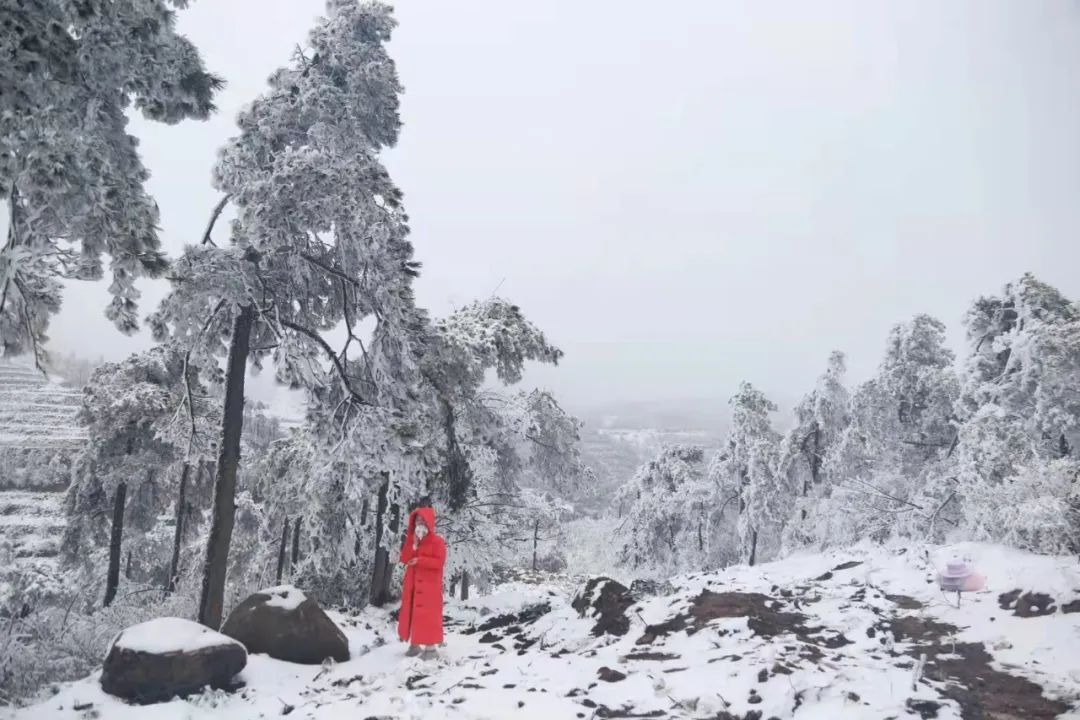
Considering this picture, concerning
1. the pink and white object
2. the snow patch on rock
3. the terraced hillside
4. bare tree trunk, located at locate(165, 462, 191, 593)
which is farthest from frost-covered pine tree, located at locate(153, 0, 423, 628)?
the terraced hillside

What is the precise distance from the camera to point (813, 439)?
2472 centimetres

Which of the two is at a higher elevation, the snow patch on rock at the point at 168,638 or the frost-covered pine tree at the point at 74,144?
the frost-covered pine tree at the point at 74,144

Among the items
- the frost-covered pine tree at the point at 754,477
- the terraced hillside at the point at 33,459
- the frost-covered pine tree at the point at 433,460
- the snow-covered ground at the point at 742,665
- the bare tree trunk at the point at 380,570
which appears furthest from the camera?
the terraced hillside at the point at 33,459

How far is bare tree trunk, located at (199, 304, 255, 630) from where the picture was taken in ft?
29.5

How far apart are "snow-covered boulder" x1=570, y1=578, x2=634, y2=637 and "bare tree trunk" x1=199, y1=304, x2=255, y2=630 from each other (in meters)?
5.57

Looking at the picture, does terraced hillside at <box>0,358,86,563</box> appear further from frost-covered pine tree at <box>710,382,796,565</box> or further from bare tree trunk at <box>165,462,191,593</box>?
frost-covered pine tree at <box>710,382,796,565</box>

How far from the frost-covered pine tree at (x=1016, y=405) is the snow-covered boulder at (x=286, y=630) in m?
9.38

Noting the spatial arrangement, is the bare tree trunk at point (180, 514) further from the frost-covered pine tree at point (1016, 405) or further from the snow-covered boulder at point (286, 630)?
the frost-covered pine tree at point (1016, 405)

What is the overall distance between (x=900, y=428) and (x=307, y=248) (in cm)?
1949

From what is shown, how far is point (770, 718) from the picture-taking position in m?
4.25

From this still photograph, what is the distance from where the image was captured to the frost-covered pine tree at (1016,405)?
8906mm

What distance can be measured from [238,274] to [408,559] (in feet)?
16.2

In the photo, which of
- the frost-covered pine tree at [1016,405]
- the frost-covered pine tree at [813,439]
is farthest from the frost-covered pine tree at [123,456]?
the frost-covered pine tree at [813,439]

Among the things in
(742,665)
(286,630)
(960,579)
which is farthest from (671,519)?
(742,665)
